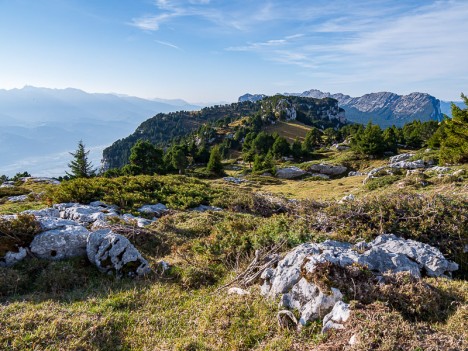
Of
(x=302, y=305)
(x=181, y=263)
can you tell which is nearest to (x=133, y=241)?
(x=181, y=263)

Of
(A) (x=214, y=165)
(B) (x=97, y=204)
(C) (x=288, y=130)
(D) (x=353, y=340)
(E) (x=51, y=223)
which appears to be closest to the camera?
(D) (x=353, y=340)

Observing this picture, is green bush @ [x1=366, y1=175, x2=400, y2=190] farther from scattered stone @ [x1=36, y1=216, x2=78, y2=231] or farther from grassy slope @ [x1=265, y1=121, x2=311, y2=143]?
grassy slope @ [x1=265, y1=121, x2=311, y2=143]

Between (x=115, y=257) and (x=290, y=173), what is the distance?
181 ft

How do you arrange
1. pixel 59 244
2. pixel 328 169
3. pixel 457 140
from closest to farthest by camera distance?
pixel 59 244 < pixel 457 140 < pixel 328 169

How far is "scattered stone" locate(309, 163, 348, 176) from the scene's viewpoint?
61406mm

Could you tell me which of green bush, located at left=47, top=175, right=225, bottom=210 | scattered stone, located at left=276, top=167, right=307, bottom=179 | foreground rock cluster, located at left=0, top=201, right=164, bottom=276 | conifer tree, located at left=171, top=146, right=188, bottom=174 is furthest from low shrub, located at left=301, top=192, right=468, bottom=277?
conifer tree, located at left=171, top=146, right=188, bottom=174

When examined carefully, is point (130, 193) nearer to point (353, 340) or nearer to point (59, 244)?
point (59, 244)

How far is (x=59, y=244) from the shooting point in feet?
34.9

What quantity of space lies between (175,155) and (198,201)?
5319 cm

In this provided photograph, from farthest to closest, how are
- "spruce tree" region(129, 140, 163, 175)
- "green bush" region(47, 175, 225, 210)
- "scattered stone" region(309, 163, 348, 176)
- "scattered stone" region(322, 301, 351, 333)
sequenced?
"spruce tree" region(129, 140, 163, 175) → "scattered stone" region(309, 163, 348, 176) → "green bush" region(47, 175, 225, 210) → "scattered stone" region(322, 301, 351, 333)

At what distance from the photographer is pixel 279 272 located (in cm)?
771

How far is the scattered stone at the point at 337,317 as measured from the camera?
562 cm

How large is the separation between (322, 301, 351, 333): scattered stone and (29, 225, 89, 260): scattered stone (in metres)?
9.41

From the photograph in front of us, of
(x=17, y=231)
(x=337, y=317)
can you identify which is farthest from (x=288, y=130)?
(x=337, y=317)
